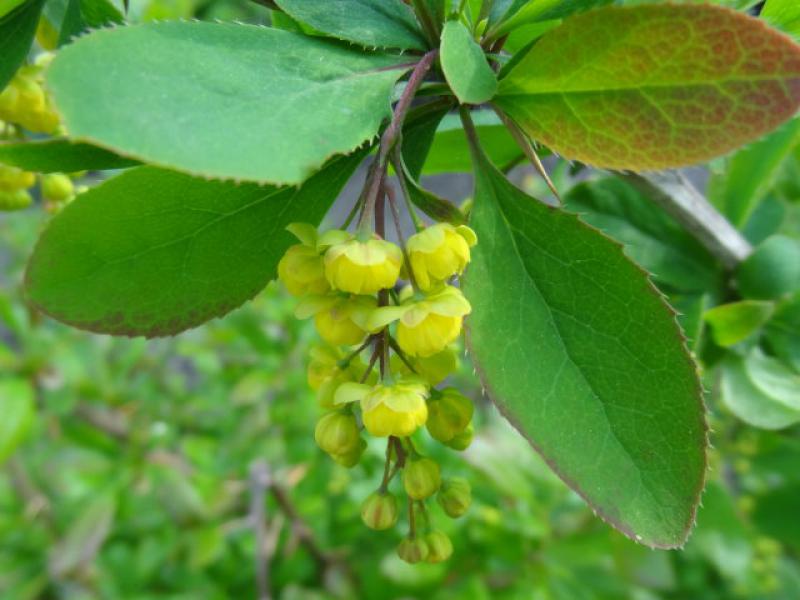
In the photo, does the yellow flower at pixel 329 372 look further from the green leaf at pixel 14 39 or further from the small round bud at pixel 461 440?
the green leaf at pixel 14 39

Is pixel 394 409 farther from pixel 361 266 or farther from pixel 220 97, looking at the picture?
pixel 220 97

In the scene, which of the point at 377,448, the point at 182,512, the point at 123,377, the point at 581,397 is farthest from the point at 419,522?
the point at 123,377

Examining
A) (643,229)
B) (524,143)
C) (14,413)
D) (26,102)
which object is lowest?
(14,413)

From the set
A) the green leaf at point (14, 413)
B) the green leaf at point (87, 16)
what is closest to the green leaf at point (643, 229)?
the green leaf at point (87, 16)

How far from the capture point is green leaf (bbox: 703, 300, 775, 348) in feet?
3.02

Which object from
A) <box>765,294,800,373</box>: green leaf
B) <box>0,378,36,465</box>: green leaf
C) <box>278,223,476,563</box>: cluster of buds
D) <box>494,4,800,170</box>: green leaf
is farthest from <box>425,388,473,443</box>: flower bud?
<box>0,378,36,465</box>: green leaf

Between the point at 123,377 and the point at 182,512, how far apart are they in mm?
768

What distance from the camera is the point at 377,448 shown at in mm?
1610

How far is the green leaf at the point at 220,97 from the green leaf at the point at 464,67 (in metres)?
0.04

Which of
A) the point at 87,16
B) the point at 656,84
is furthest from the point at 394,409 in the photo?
the point at 87,16

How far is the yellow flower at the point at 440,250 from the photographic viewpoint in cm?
56

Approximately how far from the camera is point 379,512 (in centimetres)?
70

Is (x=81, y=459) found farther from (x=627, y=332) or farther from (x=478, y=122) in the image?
(x=627, y=332)

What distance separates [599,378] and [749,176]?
0.56m
